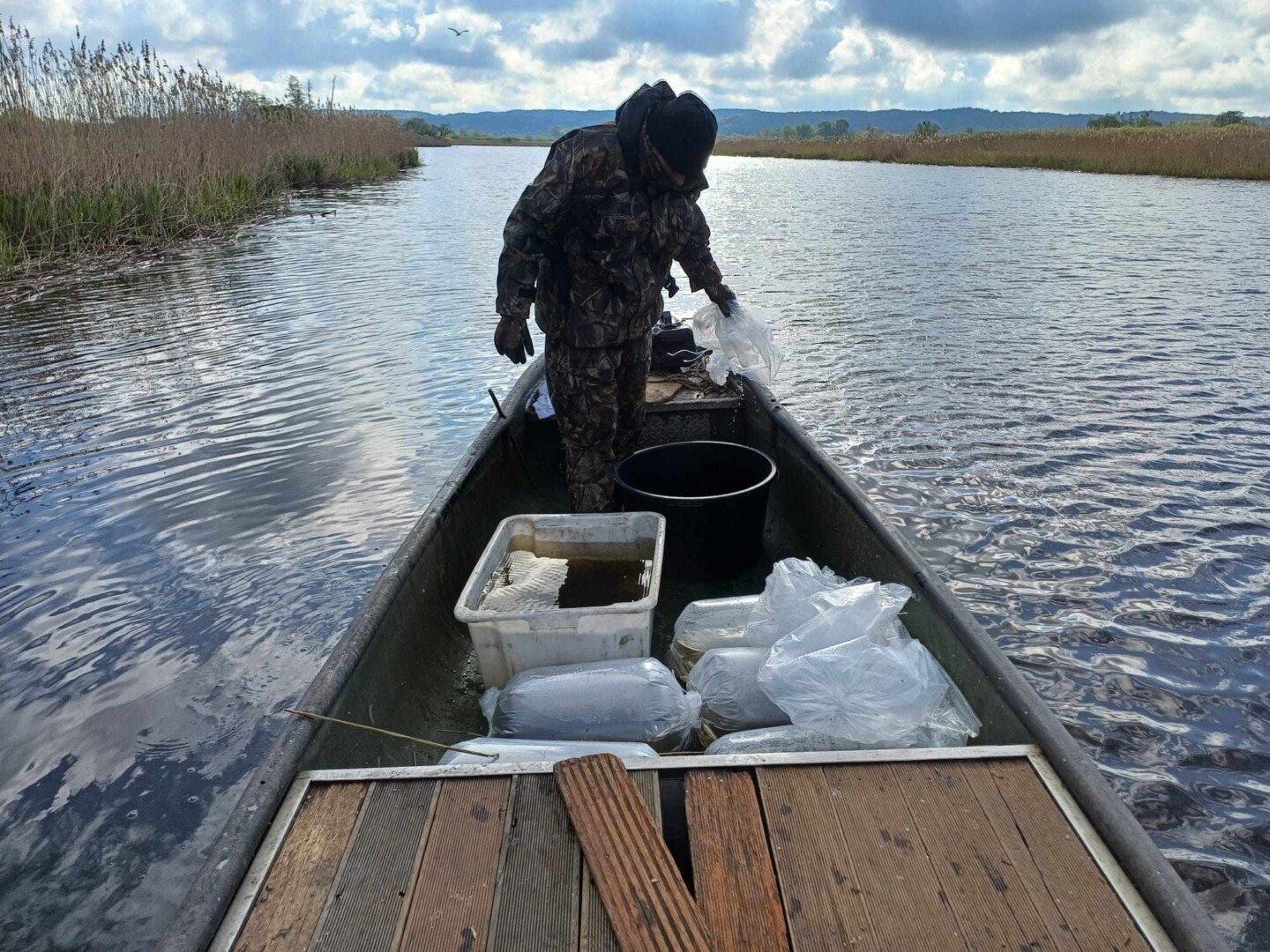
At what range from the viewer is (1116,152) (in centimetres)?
2739

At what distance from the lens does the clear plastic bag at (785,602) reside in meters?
2.57

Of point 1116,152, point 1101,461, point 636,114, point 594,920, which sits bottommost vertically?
point 1101,461

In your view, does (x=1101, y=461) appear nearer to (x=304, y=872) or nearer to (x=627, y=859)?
(x=627, y=859)

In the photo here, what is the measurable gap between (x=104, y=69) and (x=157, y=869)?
13.1 metres

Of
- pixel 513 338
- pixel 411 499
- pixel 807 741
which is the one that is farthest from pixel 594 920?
pixel 411 499

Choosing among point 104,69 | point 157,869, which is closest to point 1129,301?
point 157,869

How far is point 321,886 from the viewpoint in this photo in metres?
1.60

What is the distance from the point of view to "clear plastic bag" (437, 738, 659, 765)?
210 centimetres

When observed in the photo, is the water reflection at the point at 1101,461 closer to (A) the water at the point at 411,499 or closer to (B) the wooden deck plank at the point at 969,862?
(A) the water at the point at 411,499

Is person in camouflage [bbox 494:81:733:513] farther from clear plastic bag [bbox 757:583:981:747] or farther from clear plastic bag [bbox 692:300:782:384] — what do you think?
clear plastic bag [bbox 757:583:981:747]

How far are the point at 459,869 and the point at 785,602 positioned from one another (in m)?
1.37

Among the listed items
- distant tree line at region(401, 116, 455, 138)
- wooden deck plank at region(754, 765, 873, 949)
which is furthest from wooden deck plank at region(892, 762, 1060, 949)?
distant tree line at region(401, 116, 455, 138)

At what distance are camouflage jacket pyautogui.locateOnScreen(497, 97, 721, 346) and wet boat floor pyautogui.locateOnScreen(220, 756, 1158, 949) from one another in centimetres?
199

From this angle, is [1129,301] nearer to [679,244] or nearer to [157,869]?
[679,244]
